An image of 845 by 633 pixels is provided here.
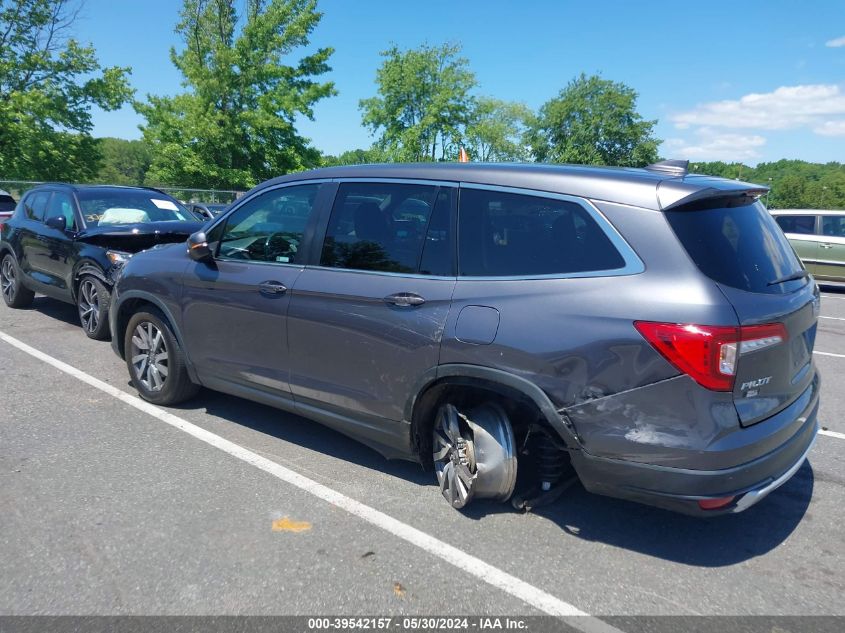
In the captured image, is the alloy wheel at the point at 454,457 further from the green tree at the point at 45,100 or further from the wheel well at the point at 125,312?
the green tree at the point at 45,100

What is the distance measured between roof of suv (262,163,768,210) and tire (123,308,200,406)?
225cm

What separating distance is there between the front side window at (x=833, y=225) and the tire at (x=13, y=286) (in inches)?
586

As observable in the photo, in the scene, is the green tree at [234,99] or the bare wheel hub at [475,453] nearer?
the bare wheel hub at [475,453]

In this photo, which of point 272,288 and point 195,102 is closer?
point 272,288

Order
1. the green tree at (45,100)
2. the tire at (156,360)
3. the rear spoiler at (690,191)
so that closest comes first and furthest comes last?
the rear spoiler at (690,191), the tire at (156,360), the green tree at (45,100)

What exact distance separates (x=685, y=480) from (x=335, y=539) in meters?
1.62

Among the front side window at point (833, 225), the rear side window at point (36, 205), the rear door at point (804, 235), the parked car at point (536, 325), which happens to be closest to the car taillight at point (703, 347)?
the parked car at point (536, 325)

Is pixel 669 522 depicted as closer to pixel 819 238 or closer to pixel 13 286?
pixel 13 286

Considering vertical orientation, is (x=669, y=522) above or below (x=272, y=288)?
below

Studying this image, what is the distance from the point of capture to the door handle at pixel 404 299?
3246mm

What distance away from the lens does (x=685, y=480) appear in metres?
2.62

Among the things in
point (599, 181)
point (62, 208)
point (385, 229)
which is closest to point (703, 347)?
point (599, 181)

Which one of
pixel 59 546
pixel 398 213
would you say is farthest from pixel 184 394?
pixel 398 213

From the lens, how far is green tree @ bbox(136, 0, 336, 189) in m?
30.1
